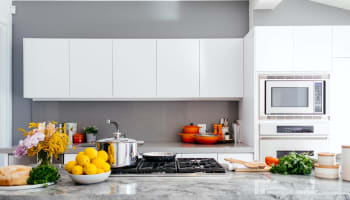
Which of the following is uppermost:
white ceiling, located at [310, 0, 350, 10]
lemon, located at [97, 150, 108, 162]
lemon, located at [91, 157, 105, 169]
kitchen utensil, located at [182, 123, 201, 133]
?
white ceiling, located at [310, 0, 350, 10]

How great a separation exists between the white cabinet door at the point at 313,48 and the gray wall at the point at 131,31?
2.89 ft

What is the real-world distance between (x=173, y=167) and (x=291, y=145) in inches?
68.6

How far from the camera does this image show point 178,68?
346 cm

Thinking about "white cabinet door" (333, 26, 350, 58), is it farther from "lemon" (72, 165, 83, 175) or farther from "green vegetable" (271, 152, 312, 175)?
"lemon" (72, 165, 83, 175)

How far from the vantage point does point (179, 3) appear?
385cm

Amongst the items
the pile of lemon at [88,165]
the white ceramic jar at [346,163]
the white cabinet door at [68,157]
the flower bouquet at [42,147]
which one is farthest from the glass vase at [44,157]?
the white ceramic jar at [346,163]

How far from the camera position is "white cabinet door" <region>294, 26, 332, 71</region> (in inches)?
122

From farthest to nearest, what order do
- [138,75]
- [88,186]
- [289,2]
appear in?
[289,2] < [138,75] < [88,186]

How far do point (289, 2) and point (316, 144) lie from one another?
181 cm

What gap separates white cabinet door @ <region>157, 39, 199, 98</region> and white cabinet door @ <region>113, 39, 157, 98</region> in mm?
80

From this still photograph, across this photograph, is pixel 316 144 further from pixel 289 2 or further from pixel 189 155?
pixel 289 2

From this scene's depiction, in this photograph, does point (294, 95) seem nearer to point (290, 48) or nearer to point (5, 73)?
point (290, 48)

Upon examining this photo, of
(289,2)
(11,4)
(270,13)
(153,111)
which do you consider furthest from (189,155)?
(11,4)

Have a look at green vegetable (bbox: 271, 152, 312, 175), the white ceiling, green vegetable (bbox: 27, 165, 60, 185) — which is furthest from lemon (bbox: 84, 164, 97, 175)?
the white ceiling
